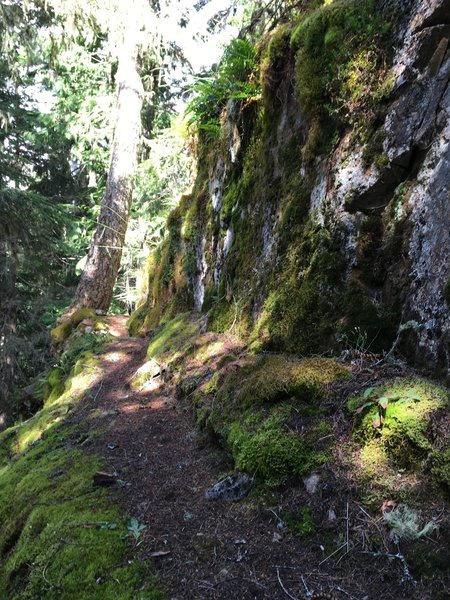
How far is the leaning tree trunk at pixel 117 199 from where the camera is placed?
11750 millimetres

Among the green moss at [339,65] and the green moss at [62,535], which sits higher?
the green moss at [339,65]

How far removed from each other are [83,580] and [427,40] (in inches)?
193

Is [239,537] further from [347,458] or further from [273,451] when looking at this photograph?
[347,458]

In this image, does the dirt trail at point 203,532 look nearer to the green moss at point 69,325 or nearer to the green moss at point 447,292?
the green moss at point 447,292

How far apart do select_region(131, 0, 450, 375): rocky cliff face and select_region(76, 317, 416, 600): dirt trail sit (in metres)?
1.47

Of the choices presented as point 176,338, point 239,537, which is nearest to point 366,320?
point 239,537

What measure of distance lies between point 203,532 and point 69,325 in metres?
9.30

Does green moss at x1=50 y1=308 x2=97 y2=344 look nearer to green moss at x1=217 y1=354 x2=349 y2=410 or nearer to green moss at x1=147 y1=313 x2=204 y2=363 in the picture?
green moss at x1=147 y1=313 x2=204 y2=363

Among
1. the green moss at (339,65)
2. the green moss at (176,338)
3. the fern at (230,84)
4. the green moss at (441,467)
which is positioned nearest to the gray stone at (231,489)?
the green moss at (441,467)

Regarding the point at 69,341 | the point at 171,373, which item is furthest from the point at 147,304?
the point at 171,373

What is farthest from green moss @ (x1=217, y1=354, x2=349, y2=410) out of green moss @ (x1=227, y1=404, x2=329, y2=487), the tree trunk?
the tree trunk

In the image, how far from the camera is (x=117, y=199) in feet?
39.5

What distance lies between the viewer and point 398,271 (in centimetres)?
376

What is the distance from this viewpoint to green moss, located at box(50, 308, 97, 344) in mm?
11094
